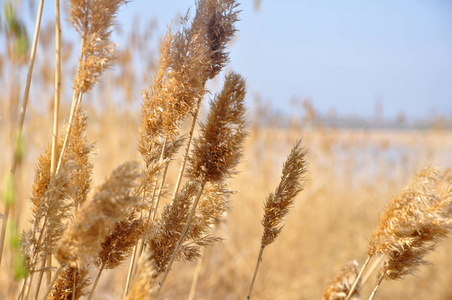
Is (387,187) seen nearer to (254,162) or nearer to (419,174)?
(254,162)

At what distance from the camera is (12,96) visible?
0.47 m

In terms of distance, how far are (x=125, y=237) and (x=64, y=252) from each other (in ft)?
0.38

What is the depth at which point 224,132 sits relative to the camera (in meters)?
0.62

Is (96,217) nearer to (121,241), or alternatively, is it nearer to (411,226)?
(121,241)

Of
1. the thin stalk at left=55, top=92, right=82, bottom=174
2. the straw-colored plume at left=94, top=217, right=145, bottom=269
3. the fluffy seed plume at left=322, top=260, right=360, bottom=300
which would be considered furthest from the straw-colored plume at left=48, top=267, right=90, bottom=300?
the fluffy seed plume at left=322, top=260, right=360, bottom=300

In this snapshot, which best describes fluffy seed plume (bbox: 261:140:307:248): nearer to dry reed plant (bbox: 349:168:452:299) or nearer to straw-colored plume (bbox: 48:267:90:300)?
dry reed plant (bbox: 349:168:452:299)

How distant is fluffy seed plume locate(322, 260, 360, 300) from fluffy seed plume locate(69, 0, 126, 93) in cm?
52

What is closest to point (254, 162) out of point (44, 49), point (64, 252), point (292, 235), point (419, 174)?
point (292, 235)

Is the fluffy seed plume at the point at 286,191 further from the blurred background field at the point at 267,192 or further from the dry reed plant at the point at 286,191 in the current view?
the blurred background field at the point at 267,192

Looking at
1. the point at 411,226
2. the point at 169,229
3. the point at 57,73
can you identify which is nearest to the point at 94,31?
the point at 57,73

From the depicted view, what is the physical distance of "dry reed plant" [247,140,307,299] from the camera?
0.66 metres

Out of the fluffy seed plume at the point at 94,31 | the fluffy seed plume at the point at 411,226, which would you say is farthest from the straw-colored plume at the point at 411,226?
the fluffy seed plume at the point at 94,31

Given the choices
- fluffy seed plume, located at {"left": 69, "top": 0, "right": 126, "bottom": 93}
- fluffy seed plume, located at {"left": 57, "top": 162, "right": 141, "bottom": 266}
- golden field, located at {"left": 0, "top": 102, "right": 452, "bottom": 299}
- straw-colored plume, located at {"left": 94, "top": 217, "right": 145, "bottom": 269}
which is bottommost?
golden field, located at {"left": 0, "top": 102, "right": 452, "bottom": 299}

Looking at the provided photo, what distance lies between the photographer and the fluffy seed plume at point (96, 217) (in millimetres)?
491
